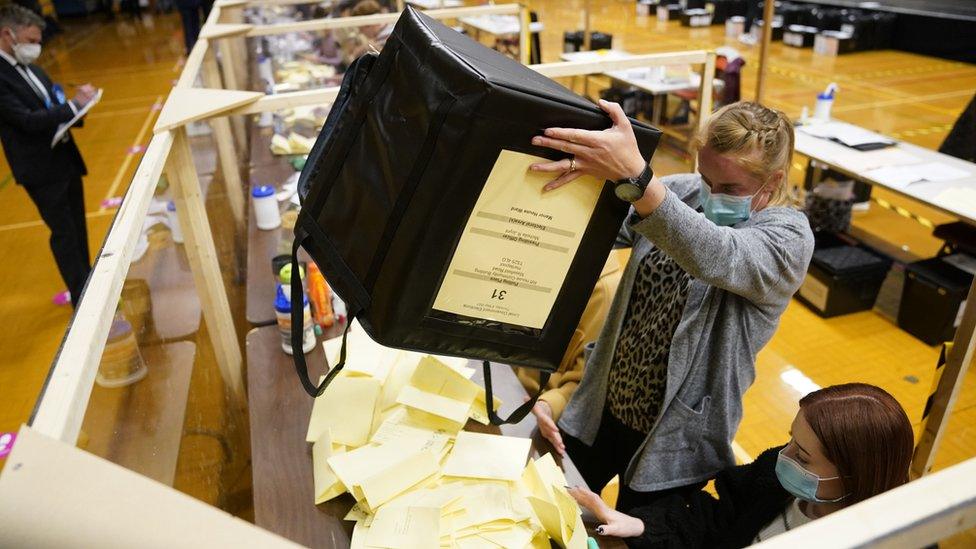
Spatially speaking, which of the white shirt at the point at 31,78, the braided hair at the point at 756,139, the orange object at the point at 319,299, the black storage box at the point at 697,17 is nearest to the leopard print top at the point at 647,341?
the braided hair at the point at 756,139

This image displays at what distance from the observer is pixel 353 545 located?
1319 mm

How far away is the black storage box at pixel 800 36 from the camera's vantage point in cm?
A: 1144

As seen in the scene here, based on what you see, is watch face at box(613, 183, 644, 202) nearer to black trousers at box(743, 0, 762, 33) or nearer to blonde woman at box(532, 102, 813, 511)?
blonde woman at box(532, 102, 813, 511)

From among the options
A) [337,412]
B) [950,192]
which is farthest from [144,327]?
[950,192]

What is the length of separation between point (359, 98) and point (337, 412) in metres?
0.84

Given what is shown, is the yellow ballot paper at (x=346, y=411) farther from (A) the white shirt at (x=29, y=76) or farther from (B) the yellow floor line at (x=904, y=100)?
(B) the yellow floor line at (x=904, y=100)

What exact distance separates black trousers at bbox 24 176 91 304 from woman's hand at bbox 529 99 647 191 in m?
3.86

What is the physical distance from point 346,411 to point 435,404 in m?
0.24

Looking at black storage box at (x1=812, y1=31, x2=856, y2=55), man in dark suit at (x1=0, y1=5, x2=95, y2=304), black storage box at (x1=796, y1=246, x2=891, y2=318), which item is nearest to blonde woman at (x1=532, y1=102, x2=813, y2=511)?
black storage box at (x1=796, y1=246, x2=891, y2=318)

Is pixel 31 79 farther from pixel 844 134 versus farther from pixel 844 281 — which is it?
pixel 844 134

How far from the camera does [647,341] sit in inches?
65.8

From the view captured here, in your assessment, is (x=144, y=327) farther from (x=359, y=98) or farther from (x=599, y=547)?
(x=599, y=547)

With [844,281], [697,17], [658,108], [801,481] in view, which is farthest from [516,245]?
[697,17]

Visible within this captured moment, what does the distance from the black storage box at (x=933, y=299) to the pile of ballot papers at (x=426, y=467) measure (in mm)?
3443
